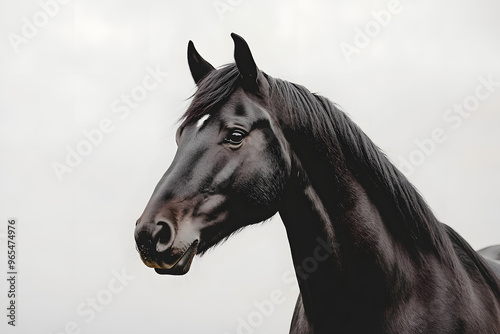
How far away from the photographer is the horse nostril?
8.94 ft

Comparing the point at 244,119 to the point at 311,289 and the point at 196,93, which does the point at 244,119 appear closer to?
the point at 196,93

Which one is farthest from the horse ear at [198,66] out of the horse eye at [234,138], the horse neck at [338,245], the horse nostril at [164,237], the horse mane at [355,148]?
the horse nostril at [164,237]

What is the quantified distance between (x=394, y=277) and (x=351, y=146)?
2.64 ft

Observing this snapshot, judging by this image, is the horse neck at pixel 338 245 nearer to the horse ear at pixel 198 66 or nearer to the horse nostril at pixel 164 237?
the horse nostril at pixel 164 237

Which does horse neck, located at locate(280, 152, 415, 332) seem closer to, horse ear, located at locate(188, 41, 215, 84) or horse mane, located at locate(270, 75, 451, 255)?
horse mane, located at locate(270, 75, 451, 255)

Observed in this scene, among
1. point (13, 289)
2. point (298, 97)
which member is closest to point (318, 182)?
point (298, 97)

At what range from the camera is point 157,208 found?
9.12 feet

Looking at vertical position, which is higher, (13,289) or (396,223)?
(396,223)

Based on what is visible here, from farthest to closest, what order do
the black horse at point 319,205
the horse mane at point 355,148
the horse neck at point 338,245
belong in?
the horse mane at point 355,148, the horse neck at point 338,245, the black horse at point 319,205

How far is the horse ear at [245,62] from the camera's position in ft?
10.5

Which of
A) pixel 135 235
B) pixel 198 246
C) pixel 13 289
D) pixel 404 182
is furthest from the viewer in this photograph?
pixel 13 289

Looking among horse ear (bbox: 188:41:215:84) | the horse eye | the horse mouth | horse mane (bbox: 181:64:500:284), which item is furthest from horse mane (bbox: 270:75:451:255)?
the horse mouth

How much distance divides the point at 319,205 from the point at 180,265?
900 millimetres

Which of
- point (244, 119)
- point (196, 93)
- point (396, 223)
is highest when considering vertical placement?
point (196, 93)
